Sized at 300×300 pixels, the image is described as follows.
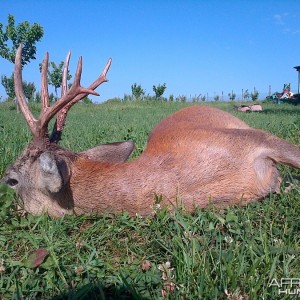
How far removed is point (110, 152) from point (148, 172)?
62 centimetres

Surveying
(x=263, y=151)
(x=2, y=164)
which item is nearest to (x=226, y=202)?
(x=263, y=151)

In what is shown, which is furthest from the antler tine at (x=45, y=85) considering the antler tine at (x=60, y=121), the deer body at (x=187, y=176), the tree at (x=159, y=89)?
the tree at (x=159, y=89)

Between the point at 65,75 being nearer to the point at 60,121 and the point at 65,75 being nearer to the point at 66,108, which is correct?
the point at 66,108

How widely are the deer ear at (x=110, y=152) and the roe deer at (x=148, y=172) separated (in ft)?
0.10

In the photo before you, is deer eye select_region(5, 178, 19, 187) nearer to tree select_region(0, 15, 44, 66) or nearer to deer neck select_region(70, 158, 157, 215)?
deer neck select_region(70, 158, 157, 215)

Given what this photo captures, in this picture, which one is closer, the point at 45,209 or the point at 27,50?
the point at 45,209

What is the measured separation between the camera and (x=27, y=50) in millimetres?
37750

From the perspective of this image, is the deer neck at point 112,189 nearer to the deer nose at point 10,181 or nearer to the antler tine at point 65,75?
the deer nose at point 10,181

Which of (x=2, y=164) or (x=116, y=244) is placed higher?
(x=2, y=164)

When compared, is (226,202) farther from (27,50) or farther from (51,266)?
(27,50)

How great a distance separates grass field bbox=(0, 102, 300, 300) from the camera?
73.7 inches

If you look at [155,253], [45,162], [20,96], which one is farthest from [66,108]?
[155,253]

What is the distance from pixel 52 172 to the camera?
9.45 feet

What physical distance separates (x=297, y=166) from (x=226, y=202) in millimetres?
771
